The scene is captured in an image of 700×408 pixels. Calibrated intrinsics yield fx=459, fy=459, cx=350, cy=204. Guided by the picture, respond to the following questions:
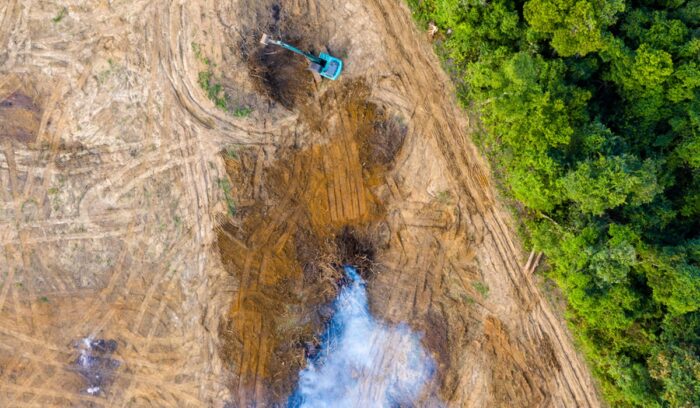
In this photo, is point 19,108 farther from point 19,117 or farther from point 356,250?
point 356,250

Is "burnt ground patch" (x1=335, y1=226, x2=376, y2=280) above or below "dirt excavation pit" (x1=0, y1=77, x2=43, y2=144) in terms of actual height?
below

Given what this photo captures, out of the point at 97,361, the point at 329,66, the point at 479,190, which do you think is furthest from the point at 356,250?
the point at 97,361

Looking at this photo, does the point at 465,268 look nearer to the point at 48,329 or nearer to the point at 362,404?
the point at 362,404

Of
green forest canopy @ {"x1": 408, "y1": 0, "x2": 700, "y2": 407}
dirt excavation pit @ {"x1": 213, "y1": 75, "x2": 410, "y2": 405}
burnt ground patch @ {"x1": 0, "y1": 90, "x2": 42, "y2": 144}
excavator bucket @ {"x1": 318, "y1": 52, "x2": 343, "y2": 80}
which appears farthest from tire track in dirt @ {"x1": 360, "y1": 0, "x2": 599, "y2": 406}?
burnt ground patch @ {"x1": 0, "y1": 90, "x2": 42, "y2": 144}

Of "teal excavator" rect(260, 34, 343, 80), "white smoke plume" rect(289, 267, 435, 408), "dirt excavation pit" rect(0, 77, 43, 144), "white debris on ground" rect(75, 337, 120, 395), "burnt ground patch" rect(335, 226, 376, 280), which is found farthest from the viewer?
"white smoke plume" rect(289, 267, 435, 408)

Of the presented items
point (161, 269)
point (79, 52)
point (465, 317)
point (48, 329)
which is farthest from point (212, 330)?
point (79, 52)

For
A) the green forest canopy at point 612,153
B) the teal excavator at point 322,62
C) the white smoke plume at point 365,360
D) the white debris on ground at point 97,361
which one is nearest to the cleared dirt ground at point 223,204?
the white debris on ground at point 97,361

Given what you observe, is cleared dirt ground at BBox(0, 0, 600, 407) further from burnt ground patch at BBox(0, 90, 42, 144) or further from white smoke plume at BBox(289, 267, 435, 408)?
white smoke plume at BBox(289, 267, 435, 408)
